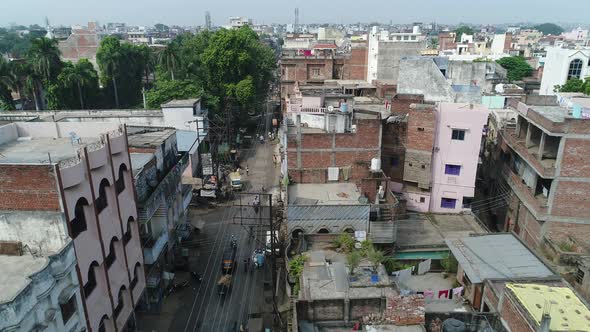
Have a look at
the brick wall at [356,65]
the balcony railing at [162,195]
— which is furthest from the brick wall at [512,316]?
the brick wall at [356,65]

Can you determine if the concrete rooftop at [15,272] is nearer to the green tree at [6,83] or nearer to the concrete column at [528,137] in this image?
the concrete column at [528,137]

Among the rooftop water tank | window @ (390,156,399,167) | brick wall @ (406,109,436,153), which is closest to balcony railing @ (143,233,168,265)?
the rooftop water tank

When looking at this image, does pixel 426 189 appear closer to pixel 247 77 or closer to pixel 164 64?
pixel 247 77

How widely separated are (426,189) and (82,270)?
76.9 feet

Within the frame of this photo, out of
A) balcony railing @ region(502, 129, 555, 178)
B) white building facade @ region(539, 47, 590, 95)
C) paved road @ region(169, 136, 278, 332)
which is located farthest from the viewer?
white building facade @ region(539, 47, 590, 95)

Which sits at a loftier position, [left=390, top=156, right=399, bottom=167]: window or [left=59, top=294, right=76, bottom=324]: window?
[left=390, top=156, right=399, bottom=167]: window

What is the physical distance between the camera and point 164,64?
2596 inches

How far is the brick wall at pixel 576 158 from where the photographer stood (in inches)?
944

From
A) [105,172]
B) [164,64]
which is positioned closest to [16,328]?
[105,172]

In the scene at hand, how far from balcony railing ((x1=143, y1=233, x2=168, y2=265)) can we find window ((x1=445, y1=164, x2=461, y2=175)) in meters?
20.5

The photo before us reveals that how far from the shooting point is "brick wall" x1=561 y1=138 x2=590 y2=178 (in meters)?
24.0

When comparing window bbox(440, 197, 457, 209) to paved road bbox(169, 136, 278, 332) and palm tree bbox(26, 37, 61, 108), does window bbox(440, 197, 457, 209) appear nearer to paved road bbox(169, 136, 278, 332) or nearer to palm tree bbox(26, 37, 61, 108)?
paved road bbox(169, 136, 278, 332)

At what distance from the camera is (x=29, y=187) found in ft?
48.4

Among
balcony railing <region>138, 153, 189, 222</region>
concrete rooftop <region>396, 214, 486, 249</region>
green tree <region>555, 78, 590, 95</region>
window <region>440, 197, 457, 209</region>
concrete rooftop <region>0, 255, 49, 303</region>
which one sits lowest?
concrete rooftop <region>396, 214, 486, 249</region>
